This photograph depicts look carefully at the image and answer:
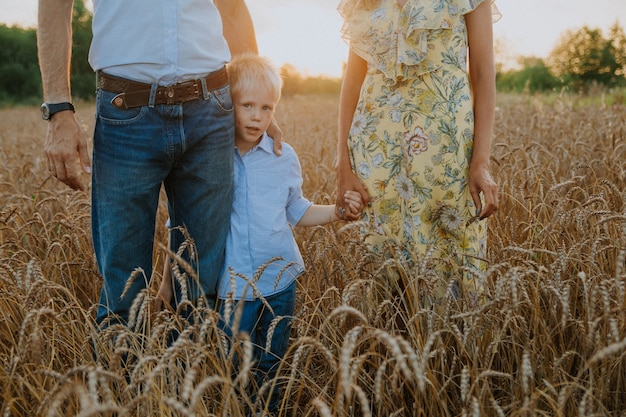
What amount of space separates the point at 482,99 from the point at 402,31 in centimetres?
39

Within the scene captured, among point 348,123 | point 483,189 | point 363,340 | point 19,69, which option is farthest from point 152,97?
point 19,69

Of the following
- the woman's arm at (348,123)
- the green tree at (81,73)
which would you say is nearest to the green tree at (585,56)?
the green tree at (81,73)

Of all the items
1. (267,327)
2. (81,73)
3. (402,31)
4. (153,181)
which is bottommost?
(267,327)

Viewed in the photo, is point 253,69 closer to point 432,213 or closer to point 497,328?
point 432,213

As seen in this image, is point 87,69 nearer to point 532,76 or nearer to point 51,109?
point 532,76

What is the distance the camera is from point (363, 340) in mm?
1223

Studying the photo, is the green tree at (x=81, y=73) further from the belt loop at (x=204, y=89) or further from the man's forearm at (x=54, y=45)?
the belt loop at (x=204, y=89)

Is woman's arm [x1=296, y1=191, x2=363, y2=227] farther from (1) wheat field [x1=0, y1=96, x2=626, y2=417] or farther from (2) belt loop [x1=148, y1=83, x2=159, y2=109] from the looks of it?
(2) belt loop [x1=148, y1=83, x2=159, y2=109]

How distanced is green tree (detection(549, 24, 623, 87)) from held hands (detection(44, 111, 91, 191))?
37.3 meters

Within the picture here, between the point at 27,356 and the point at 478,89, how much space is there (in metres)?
1.83

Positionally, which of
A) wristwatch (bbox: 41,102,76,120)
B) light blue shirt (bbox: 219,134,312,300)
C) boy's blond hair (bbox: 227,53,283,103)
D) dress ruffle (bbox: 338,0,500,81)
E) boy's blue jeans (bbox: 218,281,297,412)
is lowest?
boy's blue jeans (bbox: 218,281,297,412)

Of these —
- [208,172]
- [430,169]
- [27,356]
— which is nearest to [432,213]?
[430,169]

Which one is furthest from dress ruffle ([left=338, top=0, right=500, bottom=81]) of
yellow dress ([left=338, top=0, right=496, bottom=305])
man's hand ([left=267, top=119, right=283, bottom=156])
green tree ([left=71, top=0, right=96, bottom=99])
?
green tree ([left=71, top=0, right=96, bottom=99])

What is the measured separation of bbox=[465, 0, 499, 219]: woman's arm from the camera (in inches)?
73.3
